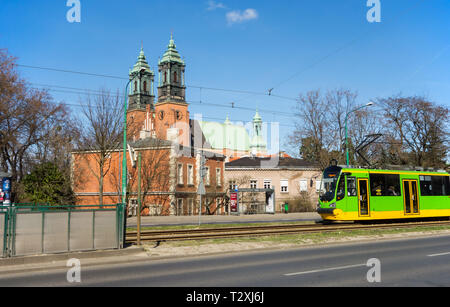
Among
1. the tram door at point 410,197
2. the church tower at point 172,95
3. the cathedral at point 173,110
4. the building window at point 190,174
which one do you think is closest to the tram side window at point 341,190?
the tram door at point 410,197

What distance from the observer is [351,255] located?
42.6 ft

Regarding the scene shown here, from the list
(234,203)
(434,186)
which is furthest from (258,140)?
(434,186)

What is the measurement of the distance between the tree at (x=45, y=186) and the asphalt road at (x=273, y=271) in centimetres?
1644

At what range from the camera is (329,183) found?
79.6 feet

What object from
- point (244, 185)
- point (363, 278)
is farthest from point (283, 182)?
point (363, 278)

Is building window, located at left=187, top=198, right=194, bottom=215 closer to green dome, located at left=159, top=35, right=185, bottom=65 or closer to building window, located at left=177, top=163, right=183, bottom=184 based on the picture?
building window, located at left=177, top=163, right=183, bottom=184

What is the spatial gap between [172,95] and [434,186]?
243 ft

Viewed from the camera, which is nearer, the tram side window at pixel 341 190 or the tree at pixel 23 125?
the tram side window at pixel 341 190

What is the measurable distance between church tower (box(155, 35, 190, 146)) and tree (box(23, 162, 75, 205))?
2554 inches

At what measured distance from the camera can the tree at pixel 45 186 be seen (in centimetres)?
2656

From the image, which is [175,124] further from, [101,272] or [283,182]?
[101,272]

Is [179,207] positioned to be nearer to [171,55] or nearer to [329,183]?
[329,183]

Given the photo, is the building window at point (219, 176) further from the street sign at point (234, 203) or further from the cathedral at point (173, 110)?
the cathedral at point (173, 110)
